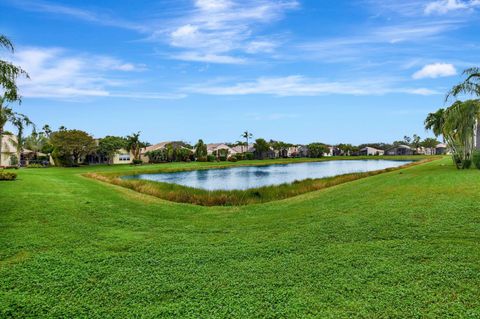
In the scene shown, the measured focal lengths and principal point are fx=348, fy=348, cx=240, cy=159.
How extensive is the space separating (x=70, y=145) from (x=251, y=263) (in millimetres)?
58425

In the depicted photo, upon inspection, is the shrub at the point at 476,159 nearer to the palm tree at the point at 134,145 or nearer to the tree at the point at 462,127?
the tree at the point at 462,127

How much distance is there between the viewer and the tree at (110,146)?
215 ft

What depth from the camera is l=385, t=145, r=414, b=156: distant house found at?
422 feet

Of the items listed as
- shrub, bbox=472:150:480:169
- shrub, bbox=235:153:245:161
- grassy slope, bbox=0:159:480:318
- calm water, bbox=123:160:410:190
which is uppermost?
shrub, bbox=235:153:245:161

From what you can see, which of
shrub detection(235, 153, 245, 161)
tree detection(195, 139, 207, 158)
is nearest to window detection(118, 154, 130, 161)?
tree detection(195, 139, 207, 158)

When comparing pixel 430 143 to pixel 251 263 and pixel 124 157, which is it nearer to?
pixel 124 157

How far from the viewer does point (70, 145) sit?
57375mm

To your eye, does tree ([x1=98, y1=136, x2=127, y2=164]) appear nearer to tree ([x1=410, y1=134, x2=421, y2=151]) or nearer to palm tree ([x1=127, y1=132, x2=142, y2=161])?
palm tree ([x1=127, y1=132, x2=142, y2=161])

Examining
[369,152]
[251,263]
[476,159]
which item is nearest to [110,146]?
[476,159]

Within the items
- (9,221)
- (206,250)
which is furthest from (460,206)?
(9,221)

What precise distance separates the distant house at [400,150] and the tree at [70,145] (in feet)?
361

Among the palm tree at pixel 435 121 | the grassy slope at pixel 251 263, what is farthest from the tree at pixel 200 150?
the grassy slope at pixel 251 263

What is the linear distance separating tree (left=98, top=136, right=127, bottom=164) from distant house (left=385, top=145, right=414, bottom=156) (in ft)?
338

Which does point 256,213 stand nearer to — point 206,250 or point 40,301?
point 206,250
